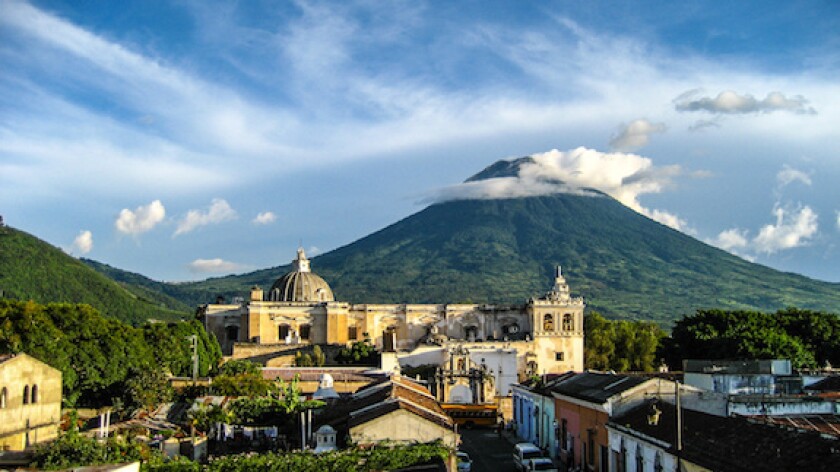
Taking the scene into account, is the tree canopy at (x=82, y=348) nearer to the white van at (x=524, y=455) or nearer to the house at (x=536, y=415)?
the house at (x=536, y=415)

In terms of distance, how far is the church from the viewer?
6275 cm

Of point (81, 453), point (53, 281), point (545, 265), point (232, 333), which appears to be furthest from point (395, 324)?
point (545, 265)

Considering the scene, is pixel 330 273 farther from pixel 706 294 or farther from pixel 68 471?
pixel 68 471

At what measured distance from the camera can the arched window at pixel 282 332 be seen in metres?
66.1

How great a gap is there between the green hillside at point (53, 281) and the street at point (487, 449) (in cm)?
5191

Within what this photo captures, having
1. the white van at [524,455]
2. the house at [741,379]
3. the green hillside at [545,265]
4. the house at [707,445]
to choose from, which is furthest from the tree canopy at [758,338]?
the green hillside at [545,265]

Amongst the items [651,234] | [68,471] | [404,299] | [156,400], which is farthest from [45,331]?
[651,234]

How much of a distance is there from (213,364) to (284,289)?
1655 cm

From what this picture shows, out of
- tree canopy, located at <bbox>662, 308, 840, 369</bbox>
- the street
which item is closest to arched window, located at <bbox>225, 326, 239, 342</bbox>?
tree canopy, located at <bbox>662, 308, 840, 369</bbox>

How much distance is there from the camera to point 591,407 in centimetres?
2423

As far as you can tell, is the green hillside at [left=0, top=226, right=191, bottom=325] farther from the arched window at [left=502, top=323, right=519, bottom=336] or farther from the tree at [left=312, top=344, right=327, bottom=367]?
the arched window at [left=502, top=323, right=519, bottom=336]

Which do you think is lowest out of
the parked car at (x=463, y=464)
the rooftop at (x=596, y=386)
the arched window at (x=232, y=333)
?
the parked car at (x=463, y=464)

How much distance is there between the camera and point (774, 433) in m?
16.4

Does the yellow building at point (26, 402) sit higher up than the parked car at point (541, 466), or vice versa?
the yellow building at point (26, 402)
